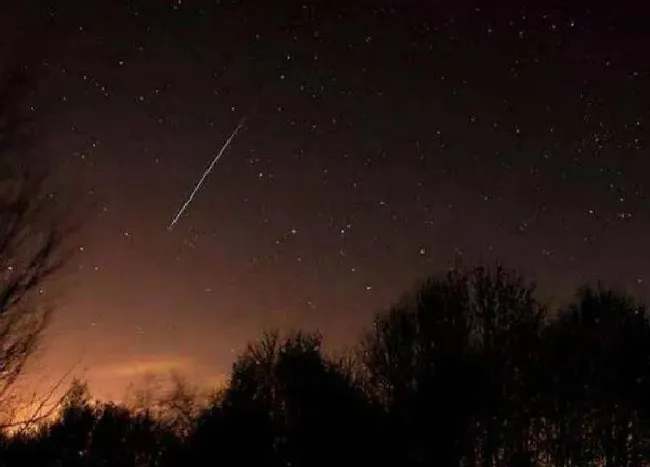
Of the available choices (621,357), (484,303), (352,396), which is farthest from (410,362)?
(621,357)

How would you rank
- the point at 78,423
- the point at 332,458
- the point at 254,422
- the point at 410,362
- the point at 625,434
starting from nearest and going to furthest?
the point at 332,458 < the point at 254,422 < the point at 410,362 < the point at 625,434 < the point at 78,423

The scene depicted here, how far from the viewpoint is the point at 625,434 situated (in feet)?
115

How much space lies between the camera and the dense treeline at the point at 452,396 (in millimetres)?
27062

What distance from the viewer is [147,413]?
54.8 metres

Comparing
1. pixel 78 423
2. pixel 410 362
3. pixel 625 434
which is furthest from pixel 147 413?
pixel 625 434

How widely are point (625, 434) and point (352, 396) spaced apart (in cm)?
1371

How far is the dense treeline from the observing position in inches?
1065

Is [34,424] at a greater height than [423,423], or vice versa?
[423,423]

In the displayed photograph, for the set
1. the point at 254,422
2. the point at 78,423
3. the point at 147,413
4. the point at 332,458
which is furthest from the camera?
the point at 147,413

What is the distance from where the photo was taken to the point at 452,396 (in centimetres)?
2866

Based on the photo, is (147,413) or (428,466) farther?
(147,413)

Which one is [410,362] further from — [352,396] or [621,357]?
[621,357]

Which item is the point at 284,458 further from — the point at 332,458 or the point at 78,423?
the point at 78,423

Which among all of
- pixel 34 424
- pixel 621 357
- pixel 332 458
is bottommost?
pixel 34 424
